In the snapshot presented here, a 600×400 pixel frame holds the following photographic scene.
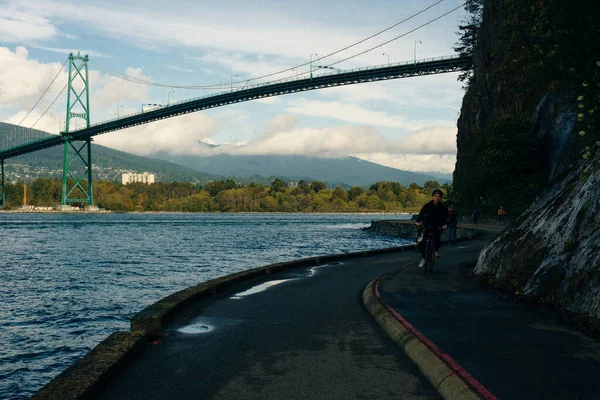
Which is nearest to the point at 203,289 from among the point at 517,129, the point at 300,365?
the point at 300,365

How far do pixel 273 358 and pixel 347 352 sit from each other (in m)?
0.93

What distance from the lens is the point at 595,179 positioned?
34.8 ft

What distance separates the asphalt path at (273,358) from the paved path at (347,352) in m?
0.01

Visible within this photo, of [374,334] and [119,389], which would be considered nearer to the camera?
[119,389]

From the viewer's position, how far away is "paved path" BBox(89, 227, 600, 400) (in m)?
5.85

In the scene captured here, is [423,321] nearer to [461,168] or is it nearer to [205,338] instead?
[205,338]

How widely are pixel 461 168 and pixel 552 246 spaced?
6210cm

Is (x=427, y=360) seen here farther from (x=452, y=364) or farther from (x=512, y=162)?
(x=512, y=162)

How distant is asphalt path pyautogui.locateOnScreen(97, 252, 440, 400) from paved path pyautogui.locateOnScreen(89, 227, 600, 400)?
0.04 ft

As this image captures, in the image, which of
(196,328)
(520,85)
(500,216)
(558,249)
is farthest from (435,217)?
(500,216)

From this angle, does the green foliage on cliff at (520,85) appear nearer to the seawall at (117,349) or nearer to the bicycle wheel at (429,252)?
the bicycle wheel at (429,252)

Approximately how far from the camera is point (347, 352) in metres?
7.36

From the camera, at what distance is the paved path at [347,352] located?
5848 mm

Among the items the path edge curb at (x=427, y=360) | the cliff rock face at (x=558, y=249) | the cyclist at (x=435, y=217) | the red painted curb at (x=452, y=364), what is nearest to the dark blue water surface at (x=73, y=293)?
the path edge curb at (x=427, y=360)
